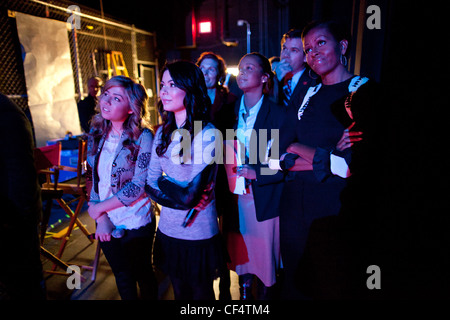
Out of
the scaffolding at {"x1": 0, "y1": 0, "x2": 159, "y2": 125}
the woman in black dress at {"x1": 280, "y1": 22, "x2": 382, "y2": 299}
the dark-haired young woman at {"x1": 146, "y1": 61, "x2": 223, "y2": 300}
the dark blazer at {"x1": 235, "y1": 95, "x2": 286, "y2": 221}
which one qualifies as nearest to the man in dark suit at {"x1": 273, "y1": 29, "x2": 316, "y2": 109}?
the dark blazer at {"x1": 235, "y1": 95, "x2": 286, "y2": 221}

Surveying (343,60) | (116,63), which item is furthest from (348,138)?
(116,63)

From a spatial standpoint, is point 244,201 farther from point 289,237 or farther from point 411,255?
point 411,255

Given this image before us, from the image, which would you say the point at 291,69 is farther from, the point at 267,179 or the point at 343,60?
the point at 267,179

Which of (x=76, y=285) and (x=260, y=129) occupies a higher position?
(x=260, y=129)

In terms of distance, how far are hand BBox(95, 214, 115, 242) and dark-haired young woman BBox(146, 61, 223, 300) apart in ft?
1.28

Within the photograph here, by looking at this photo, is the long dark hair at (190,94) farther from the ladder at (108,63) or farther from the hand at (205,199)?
the ladder at (108,63)

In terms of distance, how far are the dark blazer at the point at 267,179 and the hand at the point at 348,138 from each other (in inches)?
19.8

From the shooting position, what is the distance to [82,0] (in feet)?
25.2

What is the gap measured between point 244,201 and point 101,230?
1.09 metres

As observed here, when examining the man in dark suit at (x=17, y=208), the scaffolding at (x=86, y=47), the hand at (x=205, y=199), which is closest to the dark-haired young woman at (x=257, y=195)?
the hand at (x=205, y=199)

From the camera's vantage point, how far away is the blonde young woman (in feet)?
6.02

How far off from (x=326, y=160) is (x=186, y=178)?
855mm

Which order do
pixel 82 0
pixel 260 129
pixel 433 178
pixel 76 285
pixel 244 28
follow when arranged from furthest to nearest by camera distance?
pixel 244 28
pixel 82 0
pixel 76 285
pixel 260 129
pixel 433 178
